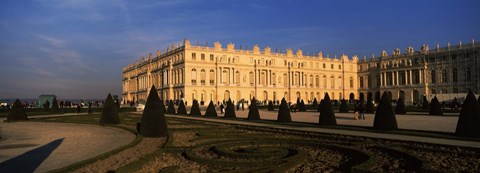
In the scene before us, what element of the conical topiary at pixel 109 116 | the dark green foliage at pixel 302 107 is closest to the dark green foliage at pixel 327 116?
the conical topiary at pixel 109 116

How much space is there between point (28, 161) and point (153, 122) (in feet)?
19.9

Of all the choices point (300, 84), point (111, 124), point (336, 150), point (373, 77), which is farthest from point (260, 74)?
point (336, 150)

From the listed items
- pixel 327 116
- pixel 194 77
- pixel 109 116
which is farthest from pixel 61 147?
pixel 194 77

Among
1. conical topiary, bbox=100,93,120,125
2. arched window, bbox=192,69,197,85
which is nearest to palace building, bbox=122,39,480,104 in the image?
arched window, bbox=192,69,197,85

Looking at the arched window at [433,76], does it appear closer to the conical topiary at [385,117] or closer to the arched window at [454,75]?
the arched window at [454,75]

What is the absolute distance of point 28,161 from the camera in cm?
952

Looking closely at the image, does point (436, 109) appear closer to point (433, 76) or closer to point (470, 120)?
point (470, 120)

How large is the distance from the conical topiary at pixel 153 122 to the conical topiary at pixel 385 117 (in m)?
9.21

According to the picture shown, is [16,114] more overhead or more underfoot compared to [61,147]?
more overhead

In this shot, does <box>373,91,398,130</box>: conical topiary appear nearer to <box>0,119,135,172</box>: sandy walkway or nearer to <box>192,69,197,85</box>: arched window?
<box>0,119,135,172</box>: sandy walkway

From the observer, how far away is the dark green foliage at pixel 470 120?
1306 centimetres

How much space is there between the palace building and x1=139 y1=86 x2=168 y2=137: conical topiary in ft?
176

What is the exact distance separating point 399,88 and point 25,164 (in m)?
86.7

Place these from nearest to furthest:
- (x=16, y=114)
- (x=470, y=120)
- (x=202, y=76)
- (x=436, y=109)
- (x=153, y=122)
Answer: (x=470, y=120) < (x=153, y=122) < (x=16, y=114) < (x=436, y=109) < (x=202, y=76)
